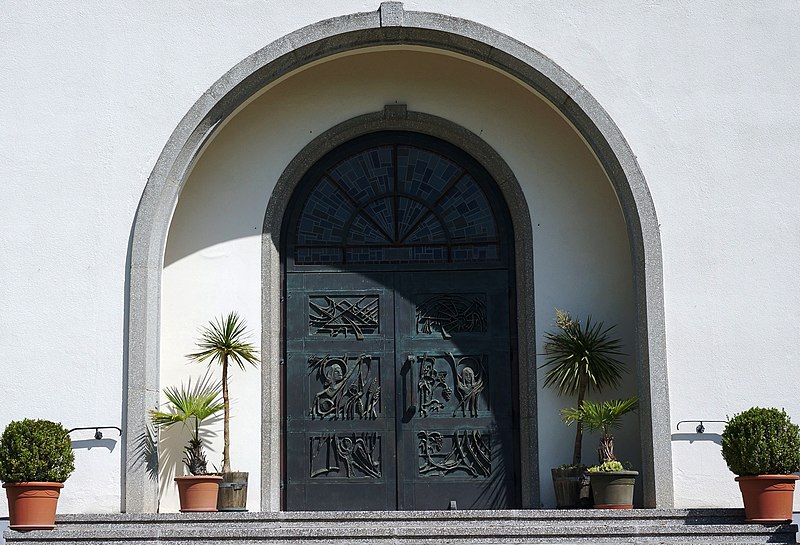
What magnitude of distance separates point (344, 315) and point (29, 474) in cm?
355

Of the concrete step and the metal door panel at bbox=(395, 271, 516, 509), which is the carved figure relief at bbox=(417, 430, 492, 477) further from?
the concrete step

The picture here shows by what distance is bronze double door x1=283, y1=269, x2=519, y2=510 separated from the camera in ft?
40.6

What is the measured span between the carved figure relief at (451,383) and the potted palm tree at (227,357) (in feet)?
5.37

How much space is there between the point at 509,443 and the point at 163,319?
3.54 metres

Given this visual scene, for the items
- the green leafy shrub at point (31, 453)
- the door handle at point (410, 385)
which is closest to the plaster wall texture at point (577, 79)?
the green leafy shrub at point (31, 453)

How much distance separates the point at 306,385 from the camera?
41.2ft

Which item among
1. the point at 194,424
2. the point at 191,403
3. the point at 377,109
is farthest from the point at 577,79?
the point at 194,424

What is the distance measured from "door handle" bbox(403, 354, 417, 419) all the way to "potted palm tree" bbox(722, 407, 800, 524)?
10.7 feet

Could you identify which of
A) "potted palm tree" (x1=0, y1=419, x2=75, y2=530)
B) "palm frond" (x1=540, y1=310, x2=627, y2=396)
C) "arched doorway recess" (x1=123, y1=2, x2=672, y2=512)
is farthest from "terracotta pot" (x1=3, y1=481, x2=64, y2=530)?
"palm frond" (x1=540, y1=310, x2=627, y2=396)

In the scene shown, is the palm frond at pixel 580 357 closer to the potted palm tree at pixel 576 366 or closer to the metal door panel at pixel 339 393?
the potted palm tree at pixel 576 366

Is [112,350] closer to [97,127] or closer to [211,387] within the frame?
[211,387]

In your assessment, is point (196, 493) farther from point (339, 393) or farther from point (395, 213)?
point (395, 213)

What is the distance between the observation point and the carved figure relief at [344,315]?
12625 mm

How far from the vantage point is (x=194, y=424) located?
1230cm
